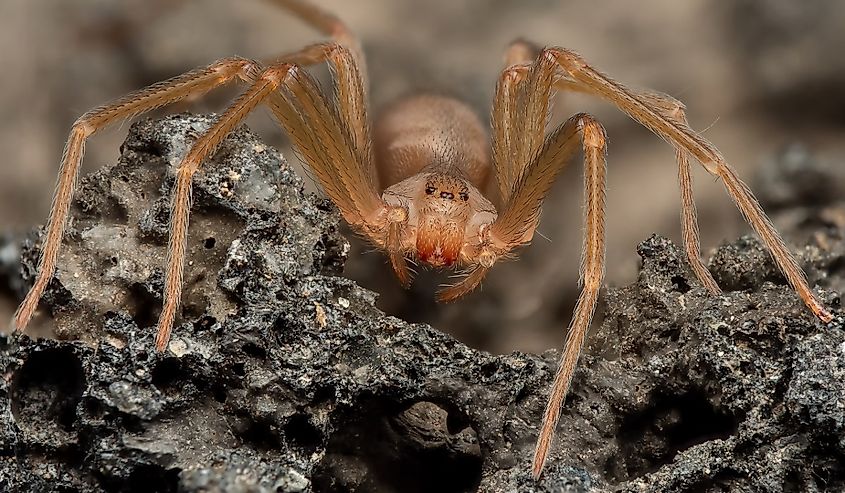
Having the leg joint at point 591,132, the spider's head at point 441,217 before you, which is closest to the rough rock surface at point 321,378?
the leg joint at point 591,132

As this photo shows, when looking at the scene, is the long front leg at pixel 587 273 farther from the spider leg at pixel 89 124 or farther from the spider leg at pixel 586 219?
the spider leg at pixel 89 124

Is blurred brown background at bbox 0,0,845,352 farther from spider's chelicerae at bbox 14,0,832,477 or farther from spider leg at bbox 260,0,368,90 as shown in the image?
spider's chelicerae at bbox 14,0,832,477

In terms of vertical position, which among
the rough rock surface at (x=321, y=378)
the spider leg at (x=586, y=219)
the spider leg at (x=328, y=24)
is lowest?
the rough rock surface at (x=321, y=378)

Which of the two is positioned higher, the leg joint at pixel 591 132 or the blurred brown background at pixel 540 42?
the blurred brown background at pixel 540 42

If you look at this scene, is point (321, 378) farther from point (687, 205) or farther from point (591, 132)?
point (687, 205)

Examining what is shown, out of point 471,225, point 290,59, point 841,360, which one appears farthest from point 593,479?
point 290,59

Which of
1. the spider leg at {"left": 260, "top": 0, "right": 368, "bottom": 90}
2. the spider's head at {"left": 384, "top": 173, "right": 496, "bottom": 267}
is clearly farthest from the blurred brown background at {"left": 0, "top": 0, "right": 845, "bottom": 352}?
the spider's head at {"left": 384, "top": 173, "right": 496, "bottom": 267}
